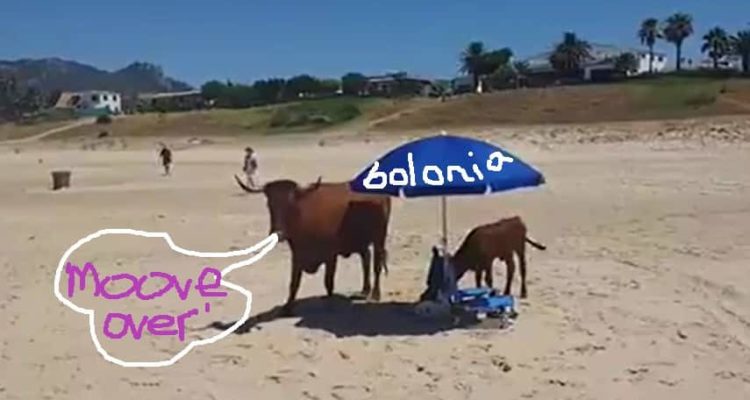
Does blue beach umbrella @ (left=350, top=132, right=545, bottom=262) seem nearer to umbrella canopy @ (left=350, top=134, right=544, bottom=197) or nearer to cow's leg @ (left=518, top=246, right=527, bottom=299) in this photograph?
umbrella canopy @ (left=350, top=134, right=544, bottom=197)

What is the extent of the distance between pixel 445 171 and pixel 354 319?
1.94 meters

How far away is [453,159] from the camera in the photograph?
414 inches

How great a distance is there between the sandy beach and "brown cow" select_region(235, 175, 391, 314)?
23.2 inches

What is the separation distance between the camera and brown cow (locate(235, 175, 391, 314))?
11.4 metres

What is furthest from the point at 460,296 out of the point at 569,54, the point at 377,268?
the point at 569,54

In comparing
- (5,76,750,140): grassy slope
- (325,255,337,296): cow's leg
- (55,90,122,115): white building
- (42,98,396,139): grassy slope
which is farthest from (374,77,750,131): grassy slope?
(55,90,122,115): white building

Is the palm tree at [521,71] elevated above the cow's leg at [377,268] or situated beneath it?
elevated above

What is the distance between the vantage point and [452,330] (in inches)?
422

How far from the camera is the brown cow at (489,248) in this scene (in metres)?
11.6

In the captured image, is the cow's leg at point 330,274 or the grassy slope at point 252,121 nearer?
the cow's leg at point 330,274

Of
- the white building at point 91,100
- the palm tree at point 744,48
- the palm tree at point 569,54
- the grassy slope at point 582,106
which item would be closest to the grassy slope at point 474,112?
the grassy slope at point 582,106

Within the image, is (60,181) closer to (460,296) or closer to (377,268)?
(377,268)

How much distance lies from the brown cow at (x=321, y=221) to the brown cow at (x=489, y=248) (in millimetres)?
880

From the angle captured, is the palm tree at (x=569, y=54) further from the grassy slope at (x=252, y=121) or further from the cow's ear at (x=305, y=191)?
the cow's ear at (x=305, y=191)
